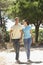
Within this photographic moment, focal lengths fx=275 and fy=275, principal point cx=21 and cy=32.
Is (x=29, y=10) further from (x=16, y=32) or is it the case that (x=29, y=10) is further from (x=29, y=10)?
(x=16, y=32)

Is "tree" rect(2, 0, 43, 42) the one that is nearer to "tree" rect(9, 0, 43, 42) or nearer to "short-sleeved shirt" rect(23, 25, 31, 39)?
"tree" rect(9, 0, 43, 42)

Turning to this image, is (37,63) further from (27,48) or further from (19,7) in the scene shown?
(19,7)

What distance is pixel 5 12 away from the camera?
70.2ft

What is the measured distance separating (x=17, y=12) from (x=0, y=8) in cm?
175

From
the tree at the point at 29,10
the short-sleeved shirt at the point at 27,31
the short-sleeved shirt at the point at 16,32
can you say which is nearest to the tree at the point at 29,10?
the tree at the point at 29,10

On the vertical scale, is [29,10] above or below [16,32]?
above

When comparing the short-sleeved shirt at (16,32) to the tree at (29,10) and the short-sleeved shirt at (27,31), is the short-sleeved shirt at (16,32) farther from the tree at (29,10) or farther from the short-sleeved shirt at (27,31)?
the tree at (29,10)

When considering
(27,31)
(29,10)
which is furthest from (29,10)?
(27,31)

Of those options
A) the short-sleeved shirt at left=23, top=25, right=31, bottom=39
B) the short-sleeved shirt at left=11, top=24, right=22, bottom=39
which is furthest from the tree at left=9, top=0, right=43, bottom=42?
the short-sleeved shirt at left=11, top=24, right=22, bottom=39

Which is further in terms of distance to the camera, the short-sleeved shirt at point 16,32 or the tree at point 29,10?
the tree at point 29,10

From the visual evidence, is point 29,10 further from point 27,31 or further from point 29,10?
point 27,31

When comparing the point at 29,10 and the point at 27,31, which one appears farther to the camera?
the point at 29,10

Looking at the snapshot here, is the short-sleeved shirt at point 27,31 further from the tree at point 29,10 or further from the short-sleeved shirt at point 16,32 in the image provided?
the tree at point 29,10

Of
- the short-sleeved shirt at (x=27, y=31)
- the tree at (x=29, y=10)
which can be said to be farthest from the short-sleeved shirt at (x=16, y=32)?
the tree at (x=29, y=10)
